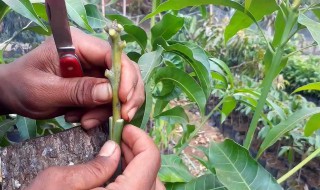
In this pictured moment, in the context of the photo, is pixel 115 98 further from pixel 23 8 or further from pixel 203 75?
pixel 203 75

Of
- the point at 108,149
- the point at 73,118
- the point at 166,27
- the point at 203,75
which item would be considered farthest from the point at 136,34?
the point at 108,149

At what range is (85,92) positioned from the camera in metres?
0.59

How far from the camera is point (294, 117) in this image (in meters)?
0.84

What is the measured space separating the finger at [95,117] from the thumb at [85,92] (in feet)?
0.05

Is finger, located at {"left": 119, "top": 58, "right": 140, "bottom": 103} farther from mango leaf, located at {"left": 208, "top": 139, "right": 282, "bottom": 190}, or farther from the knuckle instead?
mango leaf, located at {"left": 208, "top": 139, "right": 282, "bottom": 190}

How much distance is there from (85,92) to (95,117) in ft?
0.13

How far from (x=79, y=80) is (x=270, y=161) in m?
3.16

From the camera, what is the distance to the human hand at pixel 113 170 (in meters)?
0.47

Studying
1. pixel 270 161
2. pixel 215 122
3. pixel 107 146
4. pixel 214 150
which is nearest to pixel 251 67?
pixel 215 122

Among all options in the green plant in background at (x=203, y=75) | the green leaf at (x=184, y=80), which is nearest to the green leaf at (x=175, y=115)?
the green plant in background at (x=203, y=75)

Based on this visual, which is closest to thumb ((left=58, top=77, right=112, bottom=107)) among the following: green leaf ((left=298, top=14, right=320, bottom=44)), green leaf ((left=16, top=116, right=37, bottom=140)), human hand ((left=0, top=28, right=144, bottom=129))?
human hand ((left=0, top=28, right=144, bottom=129))

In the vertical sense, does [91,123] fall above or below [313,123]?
above

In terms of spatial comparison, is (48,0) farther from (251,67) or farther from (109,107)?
(251,67)

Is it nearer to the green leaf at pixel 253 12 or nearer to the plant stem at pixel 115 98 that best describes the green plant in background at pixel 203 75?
the green leaf at pixel 253 12
